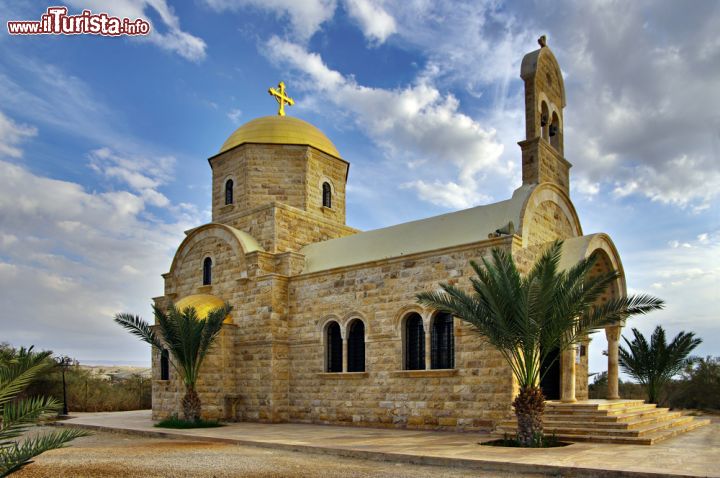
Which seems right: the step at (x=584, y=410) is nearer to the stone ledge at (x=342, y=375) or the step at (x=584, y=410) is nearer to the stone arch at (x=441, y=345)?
the stone arch at (x=441, y=345)

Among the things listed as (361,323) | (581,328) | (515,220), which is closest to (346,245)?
(361,323)

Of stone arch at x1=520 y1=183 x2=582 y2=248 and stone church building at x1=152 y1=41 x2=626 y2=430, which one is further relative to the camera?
stone arch at x1=520 y1=183 x2=582 y2=248

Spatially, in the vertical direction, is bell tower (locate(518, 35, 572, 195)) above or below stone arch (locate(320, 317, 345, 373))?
above

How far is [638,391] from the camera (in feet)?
69.8

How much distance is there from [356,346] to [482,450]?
5995 millimetres

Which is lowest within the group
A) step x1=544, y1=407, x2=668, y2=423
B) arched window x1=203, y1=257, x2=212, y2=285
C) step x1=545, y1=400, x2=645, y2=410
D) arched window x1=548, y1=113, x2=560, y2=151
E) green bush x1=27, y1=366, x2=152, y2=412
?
green bush x1=27, y1=366, x2=152, y2=412

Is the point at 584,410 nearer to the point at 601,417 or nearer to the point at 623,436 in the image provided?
the point at 601,417

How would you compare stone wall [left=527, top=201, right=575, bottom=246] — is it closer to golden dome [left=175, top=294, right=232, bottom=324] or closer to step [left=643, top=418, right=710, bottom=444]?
step [left=643, top=418, right=710, bottom=444]

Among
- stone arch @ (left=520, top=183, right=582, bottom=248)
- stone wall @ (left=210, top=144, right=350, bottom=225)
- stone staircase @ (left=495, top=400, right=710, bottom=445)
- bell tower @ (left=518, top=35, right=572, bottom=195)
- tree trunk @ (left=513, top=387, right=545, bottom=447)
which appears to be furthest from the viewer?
stone wall @ (left=210, top=144, right=350, bottom=225)

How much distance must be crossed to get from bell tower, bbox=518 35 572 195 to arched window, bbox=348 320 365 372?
17.6 feet

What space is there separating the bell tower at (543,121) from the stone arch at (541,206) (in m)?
0.25

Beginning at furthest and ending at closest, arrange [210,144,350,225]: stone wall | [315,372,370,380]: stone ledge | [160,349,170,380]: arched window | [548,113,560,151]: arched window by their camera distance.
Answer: [210,144,350,225]: stone wall < [160,349,170,380]: arched window < [548,113,560,151]: arched window < [315,372,370,380]: stone ledge

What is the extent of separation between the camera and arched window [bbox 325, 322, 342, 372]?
51.9 feet

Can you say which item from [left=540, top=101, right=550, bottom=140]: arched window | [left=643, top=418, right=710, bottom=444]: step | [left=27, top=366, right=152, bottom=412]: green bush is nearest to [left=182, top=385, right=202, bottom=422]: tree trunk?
[left=27, top=366, right=152, bottom=412]: green bush
